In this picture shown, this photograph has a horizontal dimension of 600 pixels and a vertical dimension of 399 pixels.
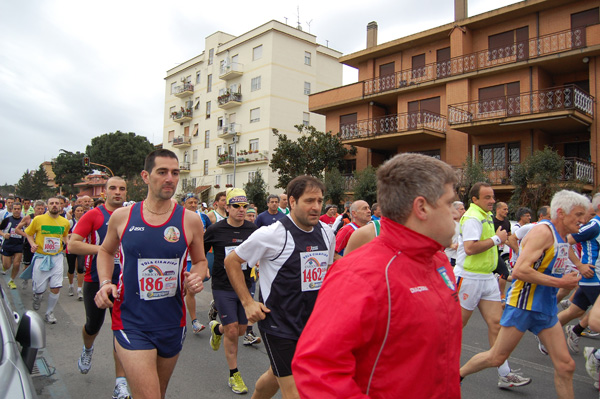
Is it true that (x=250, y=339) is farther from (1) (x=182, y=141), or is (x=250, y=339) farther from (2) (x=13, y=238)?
(1) (x=182, y=141)

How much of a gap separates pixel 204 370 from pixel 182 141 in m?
48.2

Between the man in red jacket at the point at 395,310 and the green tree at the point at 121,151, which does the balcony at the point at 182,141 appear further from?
the man in red jacket at the point at 395,310

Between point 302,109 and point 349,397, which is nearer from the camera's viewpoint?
point 349,397

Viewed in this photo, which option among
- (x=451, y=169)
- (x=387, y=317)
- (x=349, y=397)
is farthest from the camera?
(x=451, y=169)

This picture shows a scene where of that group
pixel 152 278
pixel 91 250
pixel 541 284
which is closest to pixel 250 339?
pixel 91 250

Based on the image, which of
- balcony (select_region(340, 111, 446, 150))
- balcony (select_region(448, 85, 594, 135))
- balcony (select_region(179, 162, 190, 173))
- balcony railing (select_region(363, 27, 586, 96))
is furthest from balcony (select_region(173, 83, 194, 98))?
balcony (select_region(448, 85, 594, 135))

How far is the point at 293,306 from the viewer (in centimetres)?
333

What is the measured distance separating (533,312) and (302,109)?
39585mm

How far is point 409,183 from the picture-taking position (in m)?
1.75

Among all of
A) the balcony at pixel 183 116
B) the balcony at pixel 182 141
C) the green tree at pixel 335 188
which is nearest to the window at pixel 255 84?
the balcony at pixel 183 116

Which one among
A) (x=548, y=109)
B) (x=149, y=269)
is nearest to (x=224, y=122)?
(x=548, y=109)

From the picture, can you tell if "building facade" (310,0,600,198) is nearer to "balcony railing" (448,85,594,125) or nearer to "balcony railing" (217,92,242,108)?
"balcony railing" (448,85,594,125)

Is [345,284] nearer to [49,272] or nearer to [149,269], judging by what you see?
[149,269]

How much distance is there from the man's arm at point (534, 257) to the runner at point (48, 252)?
7.17m
